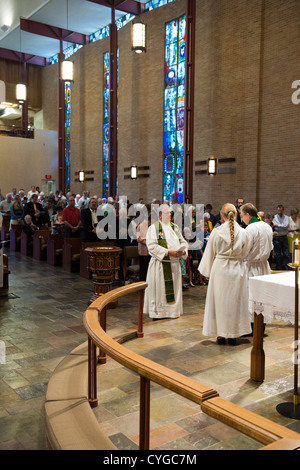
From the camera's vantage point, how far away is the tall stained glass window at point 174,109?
643 inches

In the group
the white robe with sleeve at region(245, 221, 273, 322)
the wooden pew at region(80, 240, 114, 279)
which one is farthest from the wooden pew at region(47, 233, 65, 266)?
the white robe with sleeve at region(245, 221, 273, 322)

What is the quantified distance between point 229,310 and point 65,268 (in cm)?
624

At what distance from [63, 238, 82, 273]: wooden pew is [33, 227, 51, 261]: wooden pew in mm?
1632

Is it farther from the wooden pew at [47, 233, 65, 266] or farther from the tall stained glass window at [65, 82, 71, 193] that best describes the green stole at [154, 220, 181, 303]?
the tall stained glass window at [65, 82, 71, 193]

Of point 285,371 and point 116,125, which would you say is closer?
point 285,371

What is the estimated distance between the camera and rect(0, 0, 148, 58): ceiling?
59.3 feet

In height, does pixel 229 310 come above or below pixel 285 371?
above

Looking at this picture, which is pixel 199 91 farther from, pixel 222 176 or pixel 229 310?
pixel 229 310

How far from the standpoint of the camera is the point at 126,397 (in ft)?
13.2

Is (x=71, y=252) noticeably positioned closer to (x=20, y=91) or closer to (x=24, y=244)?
(x=24, y=244)

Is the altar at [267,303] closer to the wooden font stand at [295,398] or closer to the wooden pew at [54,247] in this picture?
the wooden font stand at [295,398]

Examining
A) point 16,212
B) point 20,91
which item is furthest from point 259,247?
point 20,91

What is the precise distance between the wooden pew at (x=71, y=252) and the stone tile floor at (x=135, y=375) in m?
2.76

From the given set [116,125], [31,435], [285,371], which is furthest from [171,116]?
[31,435]
